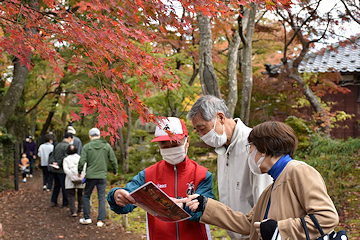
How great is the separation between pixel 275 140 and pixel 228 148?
0.78 meters

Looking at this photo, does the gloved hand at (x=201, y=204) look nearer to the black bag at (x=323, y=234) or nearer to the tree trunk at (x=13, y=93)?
the black bag at (x=323, y=234)

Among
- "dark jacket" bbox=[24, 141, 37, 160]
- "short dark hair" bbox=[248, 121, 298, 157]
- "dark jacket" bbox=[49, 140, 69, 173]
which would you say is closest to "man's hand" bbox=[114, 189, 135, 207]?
"short dark hair" bbox=[248, 121, 298, 157]

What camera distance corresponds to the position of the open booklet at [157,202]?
2.00 m

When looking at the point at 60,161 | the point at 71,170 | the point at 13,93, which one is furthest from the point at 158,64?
the point at 13,93

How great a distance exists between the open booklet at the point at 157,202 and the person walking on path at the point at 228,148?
0.60 metres

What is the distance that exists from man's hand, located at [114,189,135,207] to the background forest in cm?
90

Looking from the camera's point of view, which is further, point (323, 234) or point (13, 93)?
point (13, 93)

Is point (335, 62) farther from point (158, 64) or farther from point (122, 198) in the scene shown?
point (122, 198)

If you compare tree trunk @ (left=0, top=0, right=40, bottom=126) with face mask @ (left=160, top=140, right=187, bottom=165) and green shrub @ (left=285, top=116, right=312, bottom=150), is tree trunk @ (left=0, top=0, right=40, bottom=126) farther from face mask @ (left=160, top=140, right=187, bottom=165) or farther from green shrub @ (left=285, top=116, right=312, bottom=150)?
face mask @ (left=160, top=140, right=187, bottom=165)

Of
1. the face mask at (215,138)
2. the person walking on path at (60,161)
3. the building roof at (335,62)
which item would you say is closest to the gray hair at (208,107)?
the face mask at (215,138)

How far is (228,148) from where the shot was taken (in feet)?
8.63

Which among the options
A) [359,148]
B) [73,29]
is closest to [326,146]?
[359,148]

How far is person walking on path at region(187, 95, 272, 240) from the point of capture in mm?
2502

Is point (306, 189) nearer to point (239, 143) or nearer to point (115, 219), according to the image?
point (239, 143)
